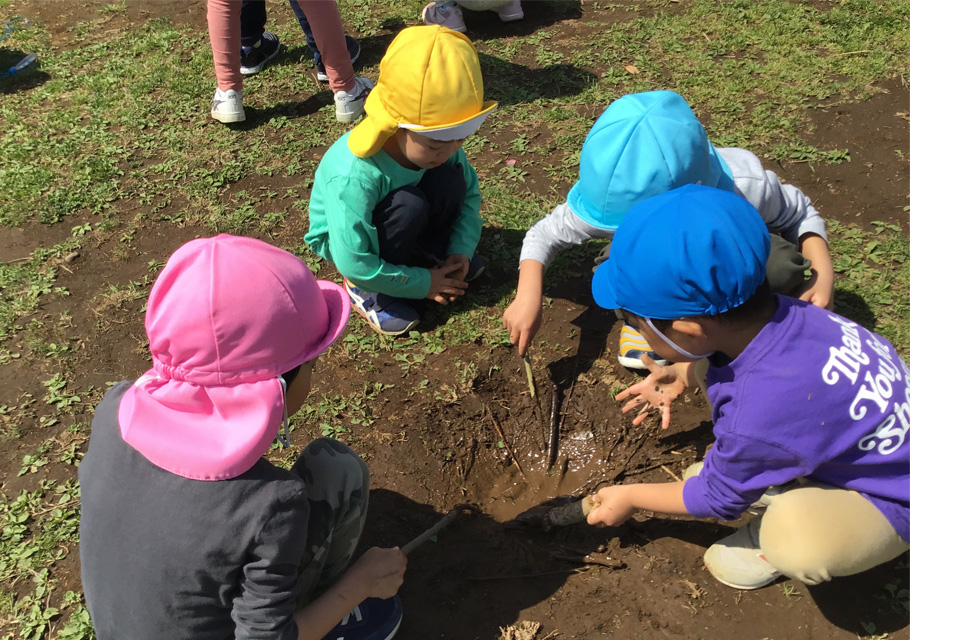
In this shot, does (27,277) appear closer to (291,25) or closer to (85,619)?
(85,619)

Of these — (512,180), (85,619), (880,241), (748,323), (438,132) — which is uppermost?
(438,132)

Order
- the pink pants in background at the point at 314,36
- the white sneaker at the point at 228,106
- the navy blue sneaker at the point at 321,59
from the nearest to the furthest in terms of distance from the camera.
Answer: the pink pants in background at the point at 314,36, the white sneaker at the point at 228,106, the navy blue sneaker at the point at 321,59

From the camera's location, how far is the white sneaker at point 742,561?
2.28 metres

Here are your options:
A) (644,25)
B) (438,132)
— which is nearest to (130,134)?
(438,132)

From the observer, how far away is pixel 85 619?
7.85ft

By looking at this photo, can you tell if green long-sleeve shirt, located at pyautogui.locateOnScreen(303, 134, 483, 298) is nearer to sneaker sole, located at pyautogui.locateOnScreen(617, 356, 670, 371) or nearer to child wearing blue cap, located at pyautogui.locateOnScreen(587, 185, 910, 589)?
sneaker sole, located at pyautogui.locateOnScreen(617, 356, 670, 371)

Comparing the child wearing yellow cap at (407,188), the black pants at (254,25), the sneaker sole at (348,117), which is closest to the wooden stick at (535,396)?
the child wearing yellow cap at (407,188)

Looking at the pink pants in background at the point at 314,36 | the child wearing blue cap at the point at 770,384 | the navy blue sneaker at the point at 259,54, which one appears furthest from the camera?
the navy blue sneaker at the point at 259,54

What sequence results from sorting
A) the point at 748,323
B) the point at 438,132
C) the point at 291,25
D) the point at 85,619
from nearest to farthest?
the point at 748,323 < the point at 85,619 < the point at 438,132 < the point at 291,25

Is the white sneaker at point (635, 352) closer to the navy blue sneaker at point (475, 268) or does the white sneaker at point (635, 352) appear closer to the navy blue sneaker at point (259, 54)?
the navy blue sneaker at point (475, 268)

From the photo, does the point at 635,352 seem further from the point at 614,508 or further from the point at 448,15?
the point at 448,15

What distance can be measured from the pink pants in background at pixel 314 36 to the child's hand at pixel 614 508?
3.18 m

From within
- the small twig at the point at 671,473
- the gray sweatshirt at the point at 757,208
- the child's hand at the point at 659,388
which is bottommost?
the small twig at the point at 671,473

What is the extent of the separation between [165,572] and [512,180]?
2.82 metres
